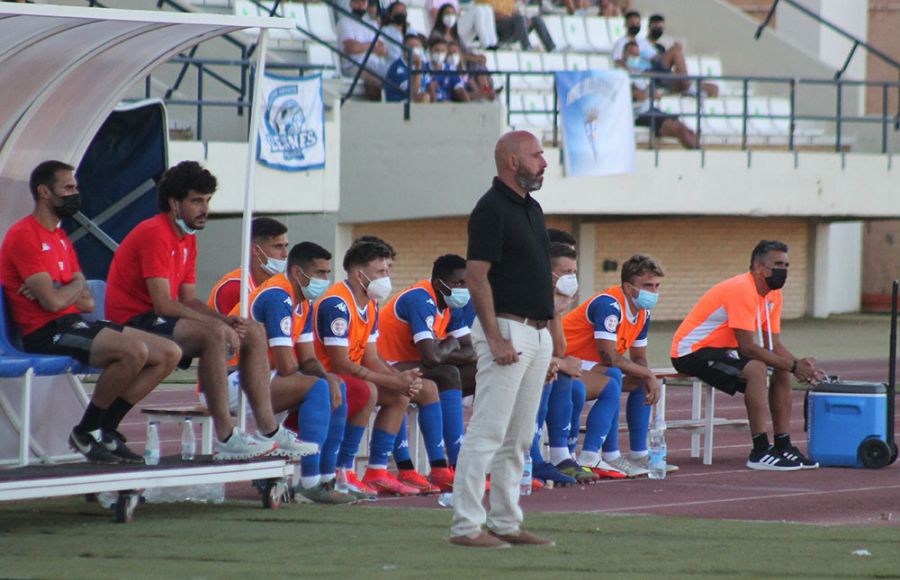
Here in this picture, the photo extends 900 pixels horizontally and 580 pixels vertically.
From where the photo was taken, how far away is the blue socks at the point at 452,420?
11.6 meters

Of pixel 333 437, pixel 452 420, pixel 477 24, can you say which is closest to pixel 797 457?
pixel 452 420

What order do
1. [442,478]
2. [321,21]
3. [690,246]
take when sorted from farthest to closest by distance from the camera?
[690,246] → [321,21] → [442,478]

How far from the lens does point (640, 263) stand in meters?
12.7

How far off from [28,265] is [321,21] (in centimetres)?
1666

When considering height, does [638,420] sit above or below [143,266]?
below

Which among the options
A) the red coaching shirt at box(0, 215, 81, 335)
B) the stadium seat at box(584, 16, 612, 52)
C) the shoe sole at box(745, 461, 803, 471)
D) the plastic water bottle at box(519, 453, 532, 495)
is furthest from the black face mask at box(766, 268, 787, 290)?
the stadium seat at box(584, 16, 612, 52)

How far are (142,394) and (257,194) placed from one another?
12623mm

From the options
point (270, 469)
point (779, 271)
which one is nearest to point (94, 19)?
point (270, 469)

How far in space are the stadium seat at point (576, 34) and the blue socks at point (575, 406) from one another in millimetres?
16924

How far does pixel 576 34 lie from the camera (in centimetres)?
2911

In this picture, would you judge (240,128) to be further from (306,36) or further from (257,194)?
(306,36)

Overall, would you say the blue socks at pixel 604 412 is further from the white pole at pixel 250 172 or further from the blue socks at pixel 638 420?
the white pole at pixel 250 172

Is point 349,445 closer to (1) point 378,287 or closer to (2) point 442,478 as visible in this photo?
(2) point 442,478

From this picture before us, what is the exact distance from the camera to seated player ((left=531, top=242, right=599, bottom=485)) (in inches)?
471
